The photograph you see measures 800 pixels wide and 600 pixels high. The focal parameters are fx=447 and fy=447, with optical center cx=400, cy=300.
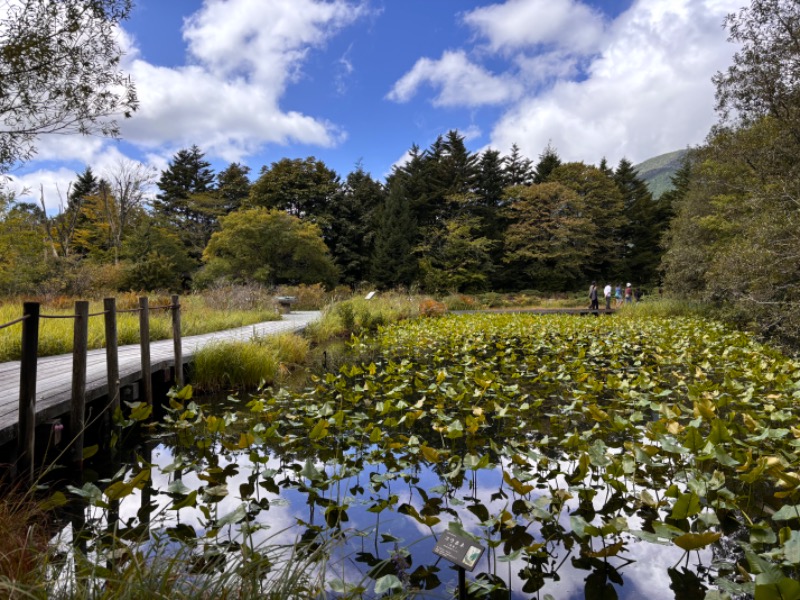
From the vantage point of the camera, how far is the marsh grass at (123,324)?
596 centimetres

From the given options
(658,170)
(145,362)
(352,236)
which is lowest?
(145,362)

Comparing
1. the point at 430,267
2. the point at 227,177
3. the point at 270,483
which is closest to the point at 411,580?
the point at 270,483

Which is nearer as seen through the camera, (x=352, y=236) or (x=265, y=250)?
(x=265, y=250)

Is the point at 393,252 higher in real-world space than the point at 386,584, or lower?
higher

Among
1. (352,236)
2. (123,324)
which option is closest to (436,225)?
(352,236)

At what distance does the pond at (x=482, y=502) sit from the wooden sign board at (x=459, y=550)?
15 centimetres

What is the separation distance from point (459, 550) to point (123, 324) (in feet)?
25.8

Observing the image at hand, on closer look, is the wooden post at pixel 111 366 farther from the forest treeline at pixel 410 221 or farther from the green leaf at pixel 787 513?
the forest treeline at pixel 410 221

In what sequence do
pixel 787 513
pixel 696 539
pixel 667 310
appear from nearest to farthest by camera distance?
pixel 696 539
pixel 787 513
pixel 667 310

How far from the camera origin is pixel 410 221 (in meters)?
27.4

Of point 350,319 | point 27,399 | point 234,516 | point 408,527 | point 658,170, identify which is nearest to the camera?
point 234,516

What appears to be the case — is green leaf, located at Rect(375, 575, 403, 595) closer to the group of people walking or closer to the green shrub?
the green shrub

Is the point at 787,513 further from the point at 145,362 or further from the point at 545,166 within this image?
the point at 545,166

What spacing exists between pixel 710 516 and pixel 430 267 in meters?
24.1
